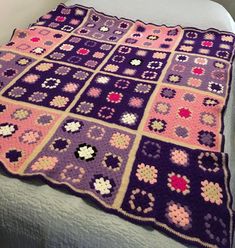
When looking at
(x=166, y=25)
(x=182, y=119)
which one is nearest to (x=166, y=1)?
(x=166, y=25)

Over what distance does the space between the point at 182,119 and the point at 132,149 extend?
0.86 ft

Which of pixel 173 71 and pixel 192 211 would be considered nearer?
pixel 192 211

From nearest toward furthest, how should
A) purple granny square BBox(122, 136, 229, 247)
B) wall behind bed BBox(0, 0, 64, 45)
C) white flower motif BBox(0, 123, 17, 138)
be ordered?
purple granny square BBox(122, 136, 229, 247) < white flower motif BBox(0, 123, 17, 138) < wall behind bed BBox(0, 0, 64, 45)

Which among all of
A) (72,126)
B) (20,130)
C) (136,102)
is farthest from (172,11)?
(20,130)

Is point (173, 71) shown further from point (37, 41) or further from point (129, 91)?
point (37, 41)

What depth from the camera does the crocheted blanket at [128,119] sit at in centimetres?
80

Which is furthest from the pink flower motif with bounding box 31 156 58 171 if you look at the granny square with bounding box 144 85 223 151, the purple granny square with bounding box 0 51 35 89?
the purple granny square with bounding box 0 51 35 89

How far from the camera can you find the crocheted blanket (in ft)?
2.62

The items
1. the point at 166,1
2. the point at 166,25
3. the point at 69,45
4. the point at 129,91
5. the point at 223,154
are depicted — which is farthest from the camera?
the point at 166,1

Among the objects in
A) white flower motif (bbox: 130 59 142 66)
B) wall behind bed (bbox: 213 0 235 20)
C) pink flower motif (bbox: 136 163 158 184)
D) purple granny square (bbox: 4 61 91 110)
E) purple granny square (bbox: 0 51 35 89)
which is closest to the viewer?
pink flower motif (bbox: 136 163 158 184)

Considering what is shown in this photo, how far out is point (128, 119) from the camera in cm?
108

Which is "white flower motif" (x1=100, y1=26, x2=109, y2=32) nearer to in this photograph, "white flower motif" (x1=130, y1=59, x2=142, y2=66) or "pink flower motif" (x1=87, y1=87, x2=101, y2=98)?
"white flower motif" (x1=130, y1=59, x2=142, y2=66)

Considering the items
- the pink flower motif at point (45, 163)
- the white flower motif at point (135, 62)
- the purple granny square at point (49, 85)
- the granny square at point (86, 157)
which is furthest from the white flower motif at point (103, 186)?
the white flower motif at point (135, 62)

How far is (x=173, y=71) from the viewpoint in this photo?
4.45ft
